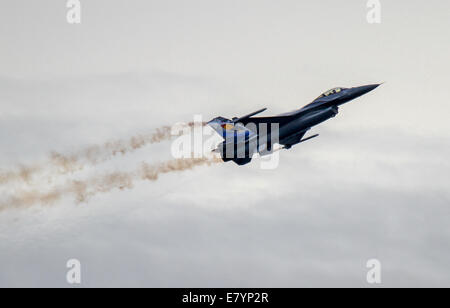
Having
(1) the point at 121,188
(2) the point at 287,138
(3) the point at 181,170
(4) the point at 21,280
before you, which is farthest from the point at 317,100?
(4) the point at 21,280

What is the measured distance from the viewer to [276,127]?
2442 inches

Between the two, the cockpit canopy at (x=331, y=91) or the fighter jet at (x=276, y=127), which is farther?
the cockpit canopy at (x=331, y=91)

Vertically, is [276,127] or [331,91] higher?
[331,91]

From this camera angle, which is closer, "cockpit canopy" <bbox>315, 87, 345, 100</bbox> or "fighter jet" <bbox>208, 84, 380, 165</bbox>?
"fighter jet" <bbox>208, 84, 380, 165</bbox>

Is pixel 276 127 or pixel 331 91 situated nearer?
pixel 276 127

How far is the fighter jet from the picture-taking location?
201 feet

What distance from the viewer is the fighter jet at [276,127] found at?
6131 centimetres

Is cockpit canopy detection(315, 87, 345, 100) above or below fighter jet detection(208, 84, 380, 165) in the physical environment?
above

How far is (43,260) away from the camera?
245 ft

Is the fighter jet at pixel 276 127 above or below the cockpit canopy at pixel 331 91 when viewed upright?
below
